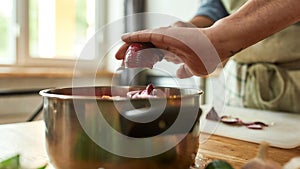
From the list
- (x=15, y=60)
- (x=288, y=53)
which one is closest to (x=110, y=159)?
(x=288, y=53)

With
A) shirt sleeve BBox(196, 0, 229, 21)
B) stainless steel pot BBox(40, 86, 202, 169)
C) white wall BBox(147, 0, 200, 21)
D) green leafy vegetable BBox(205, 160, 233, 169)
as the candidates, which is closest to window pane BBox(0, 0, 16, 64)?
white wall BBox(147, 0, 200, 21)

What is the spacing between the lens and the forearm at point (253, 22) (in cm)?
56

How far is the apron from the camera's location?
3.35 ft

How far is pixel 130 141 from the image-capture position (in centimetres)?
37

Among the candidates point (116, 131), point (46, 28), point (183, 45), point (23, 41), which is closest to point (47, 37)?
point (46, 28)

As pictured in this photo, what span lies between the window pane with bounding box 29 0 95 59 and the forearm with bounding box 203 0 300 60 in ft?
5.58

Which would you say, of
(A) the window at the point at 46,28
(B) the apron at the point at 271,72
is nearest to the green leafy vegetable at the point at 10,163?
(B) the apron at the point at 271,72

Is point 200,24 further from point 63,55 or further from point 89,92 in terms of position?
point 63,55

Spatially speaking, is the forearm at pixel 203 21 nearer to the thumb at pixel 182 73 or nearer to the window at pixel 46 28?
the thumb at pixel 182 73

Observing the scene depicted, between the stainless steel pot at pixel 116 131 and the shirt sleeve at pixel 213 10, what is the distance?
81 centimetres

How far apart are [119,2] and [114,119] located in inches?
84.3

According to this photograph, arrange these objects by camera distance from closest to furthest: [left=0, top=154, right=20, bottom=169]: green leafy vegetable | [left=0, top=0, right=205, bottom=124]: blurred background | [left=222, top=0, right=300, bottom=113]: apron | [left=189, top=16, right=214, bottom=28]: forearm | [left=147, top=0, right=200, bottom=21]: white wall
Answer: [left=0, top=154, right=20, bottom=169]: green leafy vegetable → [left=222, top=0, right=300, bottom=113]: apron → [left=189, top=16, right=214, bottom=28]: forearm → [left=0, top=0, right=205, bottom=124]: blurred background → [left=147, top=0, right=200, bottom=21]: white wall

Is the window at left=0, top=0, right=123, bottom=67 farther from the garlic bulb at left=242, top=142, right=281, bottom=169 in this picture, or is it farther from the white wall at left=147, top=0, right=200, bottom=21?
the garlic bulb at left=242, top=142, right=281, bottom=169

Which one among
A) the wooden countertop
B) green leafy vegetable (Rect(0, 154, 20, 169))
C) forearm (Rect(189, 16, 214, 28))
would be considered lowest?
Result: the wooden countertop
